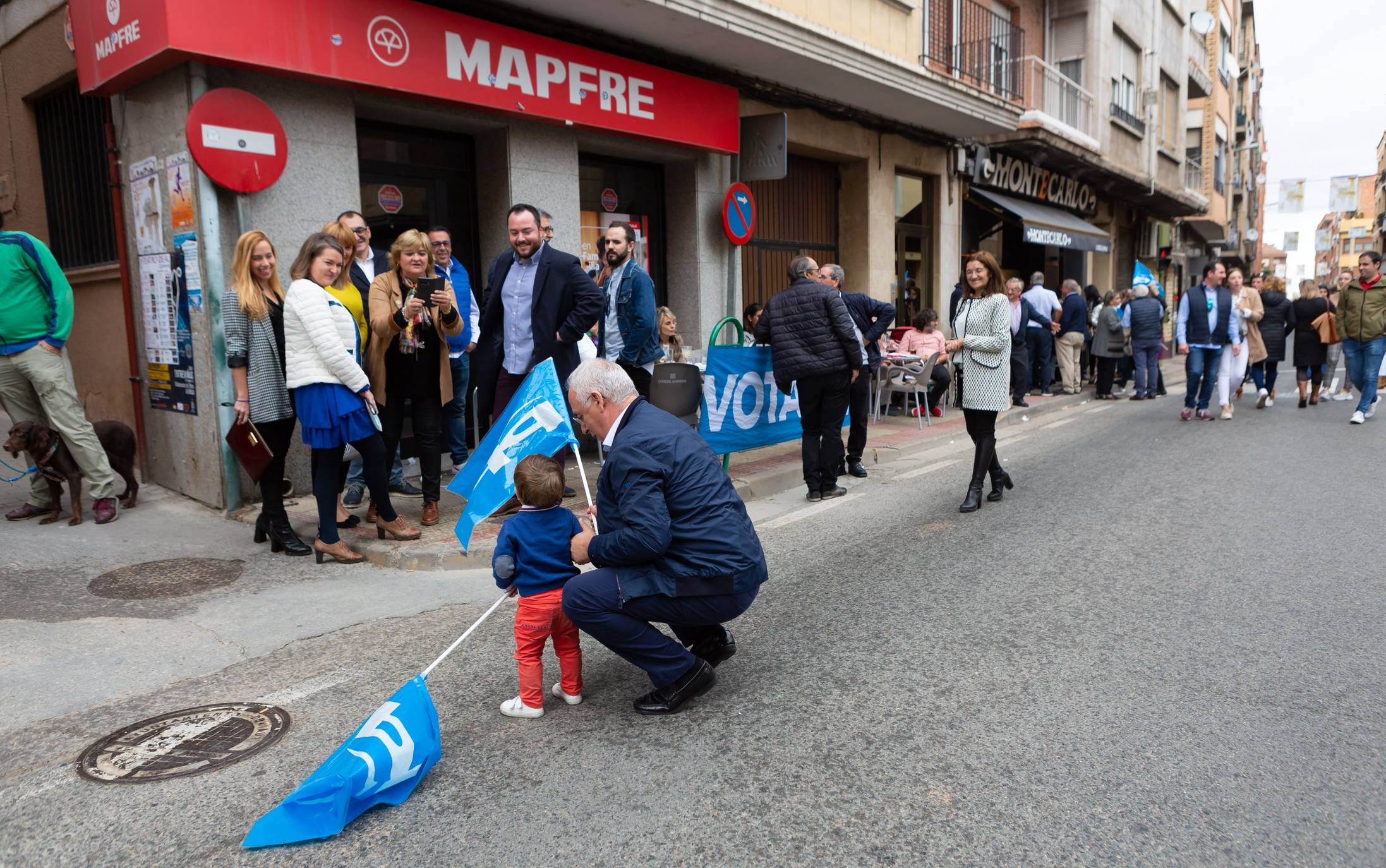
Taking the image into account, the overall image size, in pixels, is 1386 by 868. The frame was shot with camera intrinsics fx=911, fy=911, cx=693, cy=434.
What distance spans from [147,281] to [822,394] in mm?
5416

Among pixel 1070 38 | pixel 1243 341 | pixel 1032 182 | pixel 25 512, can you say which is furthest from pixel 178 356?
pixel 1070 38

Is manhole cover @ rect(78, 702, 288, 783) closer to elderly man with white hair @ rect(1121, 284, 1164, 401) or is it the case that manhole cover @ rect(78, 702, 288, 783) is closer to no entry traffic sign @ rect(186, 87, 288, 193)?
no entry traffic sign @ rect(186, 87, 288, 193)

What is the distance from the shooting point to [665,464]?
332 centimetres

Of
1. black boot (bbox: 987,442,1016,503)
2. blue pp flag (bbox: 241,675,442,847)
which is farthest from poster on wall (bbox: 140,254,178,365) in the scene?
black boot (bbox: 987,442,1016,503)

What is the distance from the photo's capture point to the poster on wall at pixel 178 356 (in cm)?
679

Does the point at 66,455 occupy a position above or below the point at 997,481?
above

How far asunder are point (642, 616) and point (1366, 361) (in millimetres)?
11805

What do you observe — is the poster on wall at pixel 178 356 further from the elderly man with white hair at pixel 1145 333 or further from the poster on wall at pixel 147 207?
the elderly man with white hair at pixel 1145 333

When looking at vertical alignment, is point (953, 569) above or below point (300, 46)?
below

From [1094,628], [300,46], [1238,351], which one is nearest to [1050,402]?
[1238,351]

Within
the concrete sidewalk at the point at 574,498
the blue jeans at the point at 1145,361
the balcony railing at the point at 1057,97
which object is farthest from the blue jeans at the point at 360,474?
the balcony railing at the point at 1057,97

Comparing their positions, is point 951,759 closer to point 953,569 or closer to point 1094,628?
point 1094,628

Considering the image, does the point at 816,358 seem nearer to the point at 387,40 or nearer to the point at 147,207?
the point at 387,40

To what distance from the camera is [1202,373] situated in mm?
Answer: 11938
